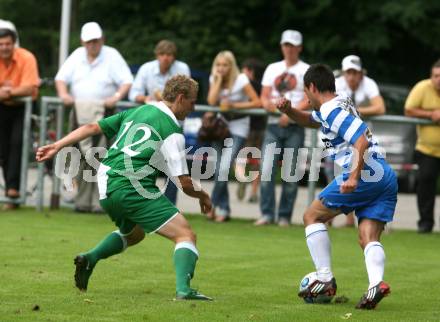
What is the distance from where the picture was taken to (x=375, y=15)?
3141 centimetres

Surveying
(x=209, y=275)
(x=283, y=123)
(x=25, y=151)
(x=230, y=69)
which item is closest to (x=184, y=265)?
(x=209, y=275)

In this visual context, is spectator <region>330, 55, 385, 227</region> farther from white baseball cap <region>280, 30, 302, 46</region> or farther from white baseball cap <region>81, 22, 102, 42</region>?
white baseball cap <region>81, 22, 102, 42</region>

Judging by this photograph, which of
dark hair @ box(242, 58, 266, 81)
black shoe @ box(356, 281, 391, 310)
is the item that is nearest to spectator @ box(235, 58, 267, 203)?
dark hair @ box(242, 58, 266, 81)

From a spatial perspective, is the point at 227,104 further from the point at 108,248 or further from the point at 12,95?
the point at 108,248

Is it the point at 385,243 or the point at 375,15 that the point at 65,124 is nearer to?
the point at 385,243

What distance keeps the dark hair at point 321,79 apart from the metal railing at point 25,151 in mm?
7297

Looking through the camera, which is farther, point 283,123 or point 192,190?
point 283,123

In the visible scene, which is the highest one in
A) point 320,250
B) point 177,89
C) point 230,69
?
point 230,69

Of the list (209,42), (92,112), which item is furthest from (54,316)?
(209,42)

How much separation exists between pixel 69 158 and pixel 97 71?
1.59 m

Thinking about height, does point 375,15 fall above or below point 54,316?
A: above

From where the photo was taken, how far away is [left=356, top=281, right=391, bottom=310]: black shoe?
30.2 feet

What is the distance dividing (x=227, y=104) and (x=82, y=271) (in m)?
6.88

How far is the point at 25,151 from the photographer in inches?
650
